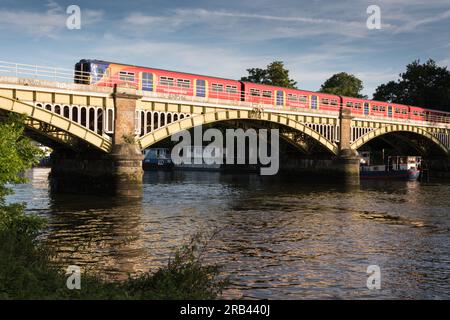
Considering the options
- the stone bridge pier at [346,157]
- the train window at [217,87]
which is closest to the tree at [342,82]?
the stone bridge pier at [346,157]

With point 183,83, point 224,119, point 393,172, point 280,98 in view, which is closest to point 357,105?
point 393,172

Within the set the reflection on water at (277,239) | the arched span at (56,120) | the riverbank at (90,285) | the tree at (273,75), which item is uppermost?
the tree at (273,75)

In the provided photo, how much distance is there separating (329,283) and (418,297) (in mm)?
2417

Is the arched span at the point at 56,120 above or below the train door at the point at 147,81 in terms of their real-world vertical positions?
below

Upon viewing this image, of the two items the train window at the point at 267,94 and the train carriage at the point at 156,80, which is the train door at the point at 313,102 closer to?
the train window at the point at 267,94

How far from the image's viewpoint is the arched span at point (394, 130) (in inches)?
2396

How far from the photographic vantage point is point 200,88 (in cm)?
4291

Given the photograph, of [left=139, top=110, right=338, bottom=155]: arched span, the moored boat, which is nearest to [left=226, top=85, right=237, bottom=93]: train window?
[left=139, top=110, right=338, bottom=155]: arched span

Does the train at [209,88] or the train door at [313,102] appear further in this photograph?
the train door at [313,102]

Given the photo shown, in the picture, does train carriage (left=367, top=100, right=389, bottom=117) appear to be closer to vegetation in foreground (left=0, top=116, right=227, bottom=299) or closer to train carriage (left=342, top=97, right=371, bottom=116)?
train carriage (left=342, top=97, right=371, bottom=116)

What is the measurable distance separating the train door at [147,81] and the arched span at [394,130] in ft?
98.7

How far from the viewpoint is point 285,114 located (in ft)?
164

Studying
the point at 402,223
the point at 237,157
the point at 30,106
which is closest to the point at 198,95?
the point at 30,106

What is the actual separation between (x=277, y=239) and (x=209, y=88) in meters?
24.8
